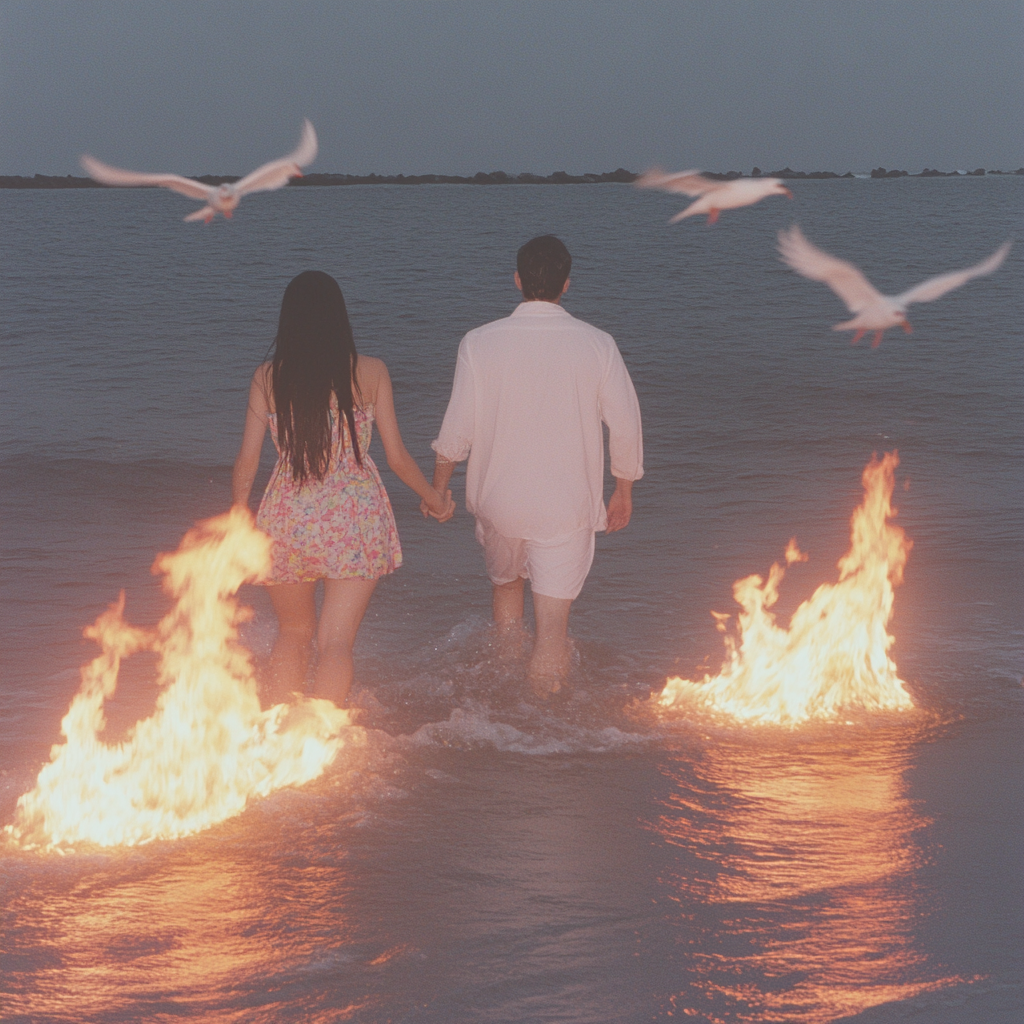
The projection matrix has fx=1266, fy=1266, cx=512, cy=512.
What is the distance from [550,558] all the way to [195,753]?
4.94ft

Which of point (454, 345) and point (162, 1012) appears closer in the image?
point (162, 1012)

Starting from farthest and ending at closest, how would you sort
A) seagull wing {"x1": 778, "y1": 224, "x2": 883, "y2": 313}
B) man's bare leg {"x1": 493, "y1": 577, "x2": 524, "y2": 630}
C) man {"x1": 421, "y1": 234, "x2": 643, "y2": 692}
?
man's bare leg {"x1": 493, "y1": 577, "x2": 524, "y2": 630}, seagull wing {"x1": 778, "y1": 224, "x2": 883, "y2": 313}, man {"x1": 421, "y1": 234, "x2": 643, "y2": 692}

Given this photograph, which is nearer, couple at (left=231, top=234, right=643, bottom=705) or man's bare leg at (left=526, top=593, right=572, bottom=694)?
couple at (left=231, top=234, right=643, bottom=705)

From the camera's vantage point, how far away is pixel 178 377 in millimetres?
21578

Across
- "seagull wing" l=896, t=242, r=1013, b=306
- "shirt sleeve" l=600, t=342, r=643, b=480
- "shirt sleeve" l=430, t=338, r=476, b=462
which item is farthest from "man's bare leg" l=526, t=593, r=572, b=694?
"seagull wing" l=896, t=242, r=1013, b=306

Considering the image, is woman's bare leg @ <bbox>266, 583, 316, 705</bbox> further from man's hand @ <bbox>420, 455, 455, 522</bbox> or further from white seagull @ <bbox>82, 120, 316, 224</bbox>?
white seagull @ <bbox>82, 120, 316, 224</bbox>

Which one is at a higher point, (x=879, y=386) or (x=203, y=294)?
(x=203, y=294)

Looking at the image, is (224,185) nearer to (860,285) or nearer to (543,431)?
(543,431)

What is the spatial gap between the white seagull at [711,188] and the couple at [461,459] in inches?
18.7

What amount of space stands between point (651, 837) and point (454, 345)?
78.8ft

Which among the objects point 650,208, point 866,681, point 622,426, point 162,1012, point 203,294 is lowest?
point 162,1012

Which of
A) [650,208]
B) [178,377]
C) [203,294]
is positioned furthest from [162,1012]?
[650,208]

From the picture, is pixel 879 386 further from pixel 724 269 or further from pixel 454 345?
pixel 724 269

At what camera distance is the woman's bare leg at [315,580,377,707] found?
4.45m
